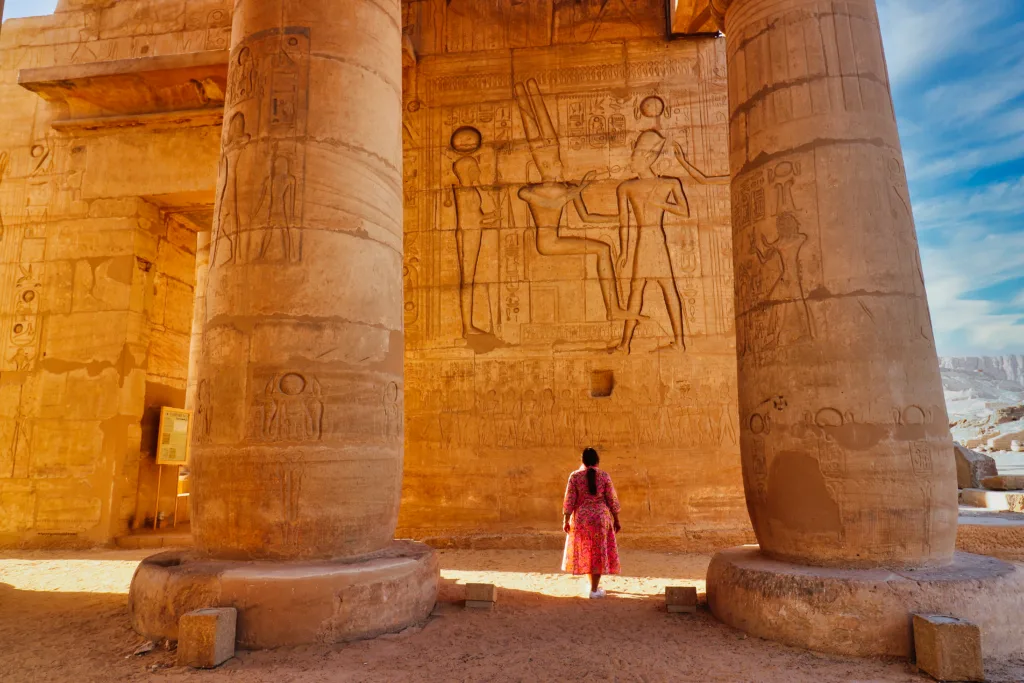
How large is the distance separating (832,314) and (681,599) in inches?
85.3

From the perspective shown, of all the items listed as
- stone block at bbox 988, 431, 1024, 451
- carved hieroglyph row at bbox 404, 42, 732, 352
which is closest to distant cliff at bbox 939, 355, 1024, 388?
stone block at bbox 988, 431, 1024, 451

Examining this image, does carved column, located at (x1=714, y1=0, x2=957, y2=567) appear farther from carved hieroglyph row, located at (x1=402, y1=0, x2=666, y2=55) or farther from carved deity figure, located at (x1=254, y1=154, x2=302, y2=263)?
carved hieroglyph row, located at (x1=402, y1=0, x2=666, y2=55)

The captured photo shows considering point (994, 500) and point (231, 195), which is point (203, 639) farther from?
point (994, 500)

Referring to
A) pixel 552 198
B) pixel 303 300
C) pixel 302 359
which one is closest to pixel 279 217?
pixel 303 300

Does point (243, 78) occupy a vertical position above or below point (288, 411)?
above

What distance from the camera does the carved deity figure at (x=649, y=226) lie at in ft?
26.8

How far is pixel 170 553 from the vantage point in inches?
163

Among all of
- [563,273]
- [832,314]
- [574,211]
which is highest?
[574,211]

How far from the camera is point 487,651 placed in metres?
3.62

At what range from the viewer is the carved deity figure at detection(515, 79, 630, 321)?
825 centimetres

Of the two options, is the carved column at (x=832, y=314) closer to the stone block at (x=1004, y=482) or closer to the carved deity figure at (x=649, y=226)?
the carved deity figure at (x=649, y=226)

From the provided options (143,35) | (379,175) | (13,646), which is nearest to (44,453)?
(13,646)

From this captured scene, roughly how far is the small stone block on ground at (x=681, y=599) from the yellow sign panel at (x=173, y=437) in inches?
273

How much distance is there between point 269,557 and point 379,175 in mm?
2644
